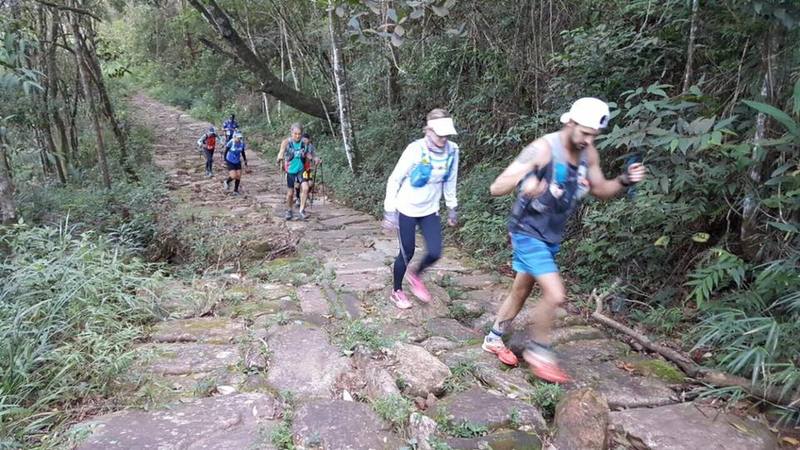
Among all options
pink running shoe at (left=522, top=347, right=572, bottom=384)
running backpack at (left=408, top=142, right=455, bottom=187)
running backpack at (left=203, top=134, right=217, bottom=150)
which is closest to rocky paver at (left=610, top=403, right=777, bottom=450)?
pink running shoe at (left=522, top=347, right=572, bottom=384)

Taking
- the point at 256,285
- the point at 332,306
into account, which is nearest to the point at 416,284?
the point at 332,306

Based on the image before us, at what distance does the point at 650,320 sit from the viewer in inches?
161

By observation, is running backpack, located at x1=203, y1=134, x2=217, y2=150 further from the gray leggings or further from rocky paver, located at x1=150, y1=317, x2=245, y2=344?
the gray leggings

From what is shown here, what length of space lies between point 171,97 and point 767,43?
89.6 feet

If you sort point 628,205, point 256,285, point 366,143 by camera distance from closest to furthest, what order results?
point 628,205
point 256,285
point 366,143

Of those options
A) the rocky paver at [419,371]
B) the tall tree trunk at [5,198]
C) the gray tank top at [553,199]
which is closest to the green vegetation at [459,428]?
the rocky paver at [419,371]

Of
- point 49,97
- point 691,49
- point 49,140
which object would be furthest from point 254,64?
point 691,49

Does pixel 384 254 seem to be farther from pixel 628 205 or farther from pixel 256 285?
pixel 628 205

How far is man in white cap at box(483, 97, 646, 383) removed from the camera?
9.52 feet

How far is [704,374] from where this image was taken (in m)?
3.25

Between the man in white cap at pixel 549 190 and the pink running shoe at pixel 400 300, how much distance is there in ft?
4.26

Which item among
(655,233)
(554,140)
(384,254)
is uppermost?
(554,140)

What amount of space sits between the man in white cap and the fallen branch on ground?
91cm

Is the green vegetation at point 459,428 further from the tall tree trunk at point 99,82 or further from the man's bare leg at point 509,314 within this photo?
the tall tree trunk at point 99,82
